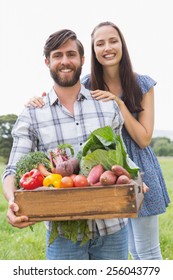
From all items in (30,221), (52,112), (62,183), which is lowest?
(30,221)

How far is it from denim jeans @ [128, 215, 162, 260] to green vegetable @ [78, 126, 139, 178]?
0.86m

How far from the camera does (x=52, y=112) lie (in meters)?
2.21

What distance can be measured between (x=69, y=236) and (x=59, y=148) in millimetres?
364

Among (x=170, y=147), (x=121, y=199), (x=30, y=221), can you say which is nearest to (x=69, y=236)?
(x=30, y=221)

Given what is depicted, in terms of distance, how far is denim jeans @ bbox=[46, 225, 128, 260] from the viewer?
2.13 m

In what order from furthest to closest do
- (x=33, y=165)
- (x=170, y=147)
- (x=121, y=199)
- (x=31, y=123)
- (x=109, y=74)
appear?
(x=170, y=147), (x=109, y=74), (x=31, y=123), (x=33, y=165), (x=121, y=199)

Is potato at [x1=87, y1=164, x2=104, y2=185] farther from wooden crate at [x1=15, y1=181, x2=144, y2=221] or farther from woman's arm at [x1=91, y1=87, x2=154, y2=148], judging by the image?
woman's arm at [x1=91, y1=87, x2=154, y2=148]

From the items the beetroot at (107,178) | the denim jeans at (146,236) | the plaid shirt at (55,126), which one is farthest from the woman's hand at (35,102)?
the denim jeans at (146,236)

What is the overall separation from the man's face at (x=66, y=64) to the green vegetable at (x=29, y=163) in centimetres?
36

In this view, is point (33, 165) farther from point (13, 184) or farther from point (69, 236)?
point (69, 236)

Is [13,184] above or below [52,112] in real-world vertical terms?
below

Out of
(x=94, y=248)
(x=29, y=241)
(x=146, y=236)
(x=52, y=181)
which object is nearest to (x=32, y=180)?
(x=52, y=181)

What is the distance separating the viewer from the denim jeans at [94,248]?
6.99 ft

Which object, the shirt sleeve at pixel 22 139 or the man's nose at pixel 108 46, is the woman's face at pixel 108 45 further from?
the shirt sleeve at pixel 22 139
